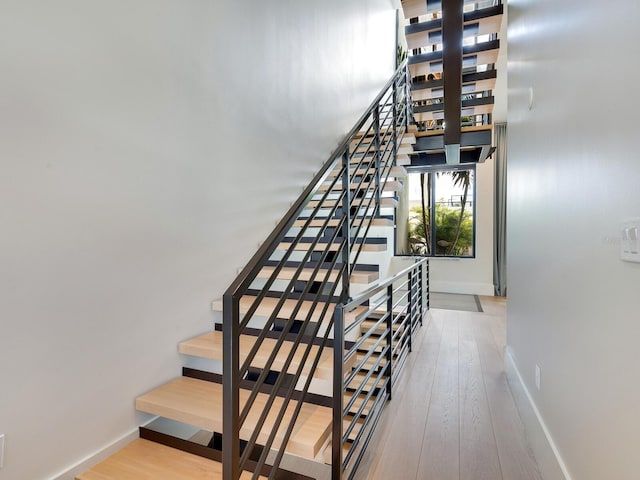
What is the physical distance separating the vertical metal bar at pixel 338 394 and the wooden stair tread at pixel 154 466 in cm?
32

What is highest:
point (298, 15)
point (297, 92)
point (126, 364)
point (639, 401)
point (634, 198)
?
point (298, 15)

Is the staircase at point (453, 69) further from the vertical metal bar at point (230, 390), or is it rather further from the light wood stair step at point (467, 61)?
the vertical metal bar at point (230, 390)

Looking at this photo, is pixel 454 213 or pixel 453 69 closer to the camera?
pixel 453 69

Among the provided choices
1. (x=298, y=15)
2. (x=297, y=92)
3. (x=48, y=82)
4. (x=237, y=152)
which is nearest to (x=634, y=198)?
(x=48, y=82)

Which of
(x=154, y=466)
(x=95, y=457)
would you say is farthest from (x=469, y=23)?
(x=95, y=457)

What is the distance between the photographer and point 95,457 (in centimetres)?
158

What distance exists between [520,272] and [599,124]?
4.82ft

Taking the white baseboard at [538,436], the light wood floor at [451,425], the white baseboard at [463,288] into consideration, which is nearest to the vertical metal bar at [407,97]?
the light wood floor at [451,425]

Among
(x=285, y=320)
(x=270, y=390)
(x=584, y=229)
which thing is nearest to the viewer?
(x=584, y=229)

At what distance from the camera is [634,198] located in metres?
0.86

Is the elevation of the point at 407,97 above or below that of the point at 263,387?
above

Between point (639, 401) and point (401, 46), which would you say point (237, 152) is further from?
point (401, 46)

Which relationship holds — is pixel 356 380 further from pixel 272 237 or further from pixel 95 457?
pixel 272 237

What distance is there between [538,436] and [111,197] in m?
2.44
